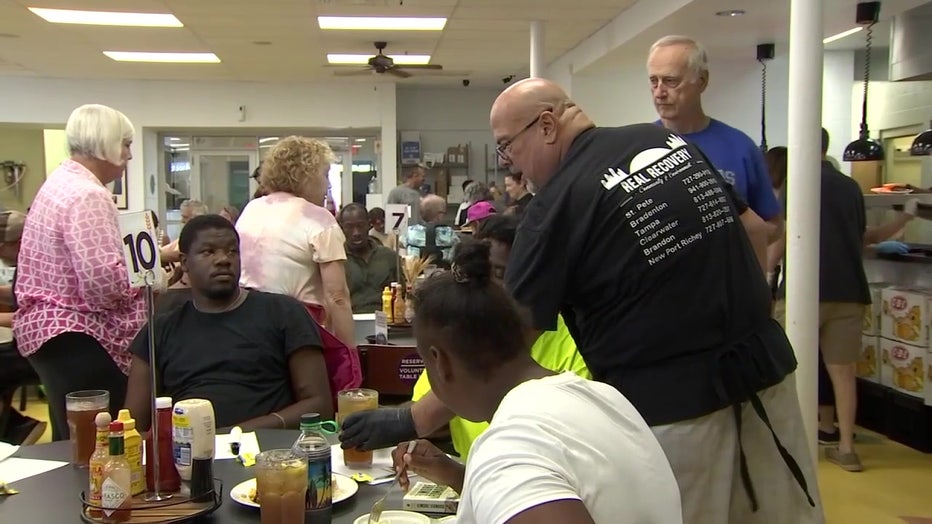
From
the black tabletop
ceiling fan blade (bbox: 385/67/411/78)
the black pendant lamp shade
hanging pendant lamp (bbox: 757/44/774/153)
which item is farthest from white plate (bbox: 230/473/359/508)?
ceiling fan blade (bbox: 385/67/411/78)

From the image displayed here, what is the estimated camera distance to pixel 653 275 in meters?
1.66

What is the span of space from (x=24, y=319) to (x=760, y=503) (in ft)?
7.78

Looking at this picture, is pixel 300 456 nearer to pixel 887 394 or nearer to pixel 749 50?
pixel 887 394

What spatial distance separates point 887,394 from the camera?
198 inches

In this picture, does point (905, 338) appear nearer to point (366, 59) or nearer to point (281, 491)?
point (281, 491)

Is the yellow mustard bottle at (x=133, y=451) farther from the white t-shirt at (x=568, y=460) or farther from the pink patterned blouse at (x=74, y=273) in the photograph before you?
the pink patterned blouse at (x=74, y=273)

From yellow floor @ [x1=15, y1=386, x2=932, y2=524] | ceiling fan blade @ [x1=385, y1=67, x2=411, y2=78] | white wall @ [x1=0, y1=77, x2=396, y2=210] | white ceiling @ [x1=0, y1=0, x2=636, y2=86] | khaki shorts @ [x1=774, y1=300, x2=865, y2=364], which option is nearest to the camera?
yellow floor @ [x1=15, y1=386, x2=932, y2=524]

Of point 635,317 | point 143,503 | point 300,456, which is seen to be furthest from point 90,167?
point 635,317

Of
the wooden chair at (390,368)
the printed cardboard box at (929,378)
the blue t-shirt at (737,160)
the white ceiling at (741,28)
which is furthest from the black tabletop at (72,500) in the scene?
the white ceiling at (741,28)

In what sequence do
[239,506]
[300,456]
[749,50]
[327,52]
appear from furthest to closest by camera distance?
[327,52] < [749,50] < [239,506] < [300,456]

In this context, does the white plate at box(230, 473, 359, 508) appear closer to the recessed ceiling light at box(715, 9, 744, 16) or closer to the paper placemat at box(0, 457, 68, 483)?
the paper placemat at box(0, 457, 68, 483)

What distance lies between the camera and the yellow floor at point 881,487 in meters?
3.81

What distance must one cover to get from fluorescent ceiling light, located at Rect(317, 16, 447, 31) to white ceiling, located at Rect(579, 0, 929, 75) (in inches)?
64.8

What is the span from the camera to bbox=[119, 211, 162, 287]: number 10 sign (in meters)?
1.71
